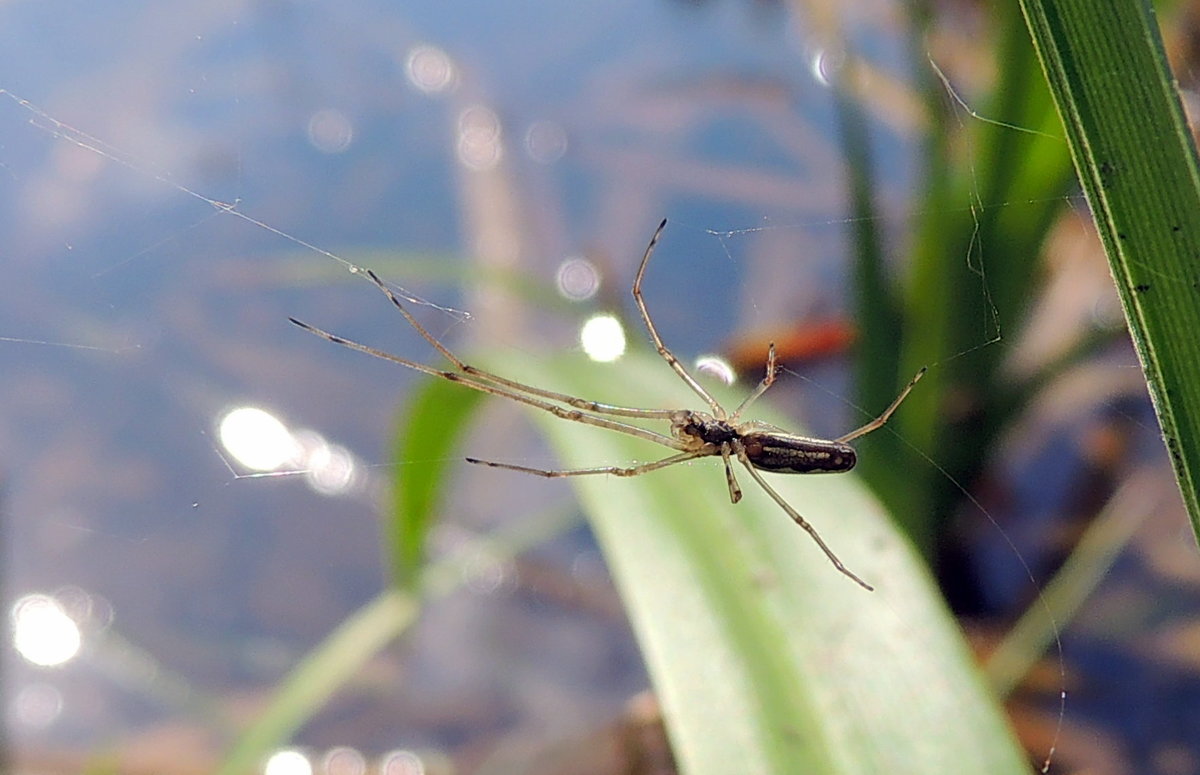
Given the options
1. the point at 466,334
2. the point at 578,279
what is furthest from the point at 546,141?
the point at 466,334

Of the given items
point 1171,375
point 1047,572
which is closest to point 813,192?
point 1047,572

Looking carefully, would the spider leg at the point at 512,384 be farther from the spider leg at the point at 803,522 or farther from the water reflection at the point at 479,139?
the water reflection at the point at 479,139

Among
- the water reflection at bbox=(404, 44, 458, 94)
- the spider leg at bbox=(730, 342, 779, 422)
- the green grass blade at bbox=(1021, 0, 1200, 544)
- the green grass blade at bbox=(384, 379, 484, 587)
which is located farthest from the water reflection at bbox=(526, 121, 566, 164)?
the green grass blade at bbox=(1021, 0, 1200, 544)

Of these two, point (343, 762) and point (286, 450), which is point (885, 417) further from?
point (286, 450)

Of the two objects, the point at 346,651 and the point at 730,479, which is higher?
the point at 346,651

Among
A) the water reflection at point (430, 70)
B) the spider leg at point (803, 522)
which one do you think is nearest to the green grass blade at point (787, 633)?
the spider leg at point (803, 522)

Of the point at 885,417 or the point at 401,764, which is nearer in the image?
the point at 885,417

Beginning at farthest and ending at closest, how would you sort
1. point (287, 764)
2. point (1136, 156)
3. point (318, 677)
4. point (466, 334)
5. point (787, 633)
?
1. point (466, 334)
2. point (287, 764)
3. point (318, 677)
4. point (787, 633)
5. point (1136, 156)

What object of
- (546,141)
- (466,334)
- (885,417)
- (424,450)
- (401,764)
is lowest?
(885,417)

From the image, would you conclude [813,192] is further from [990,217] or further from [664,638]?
[664,638]
